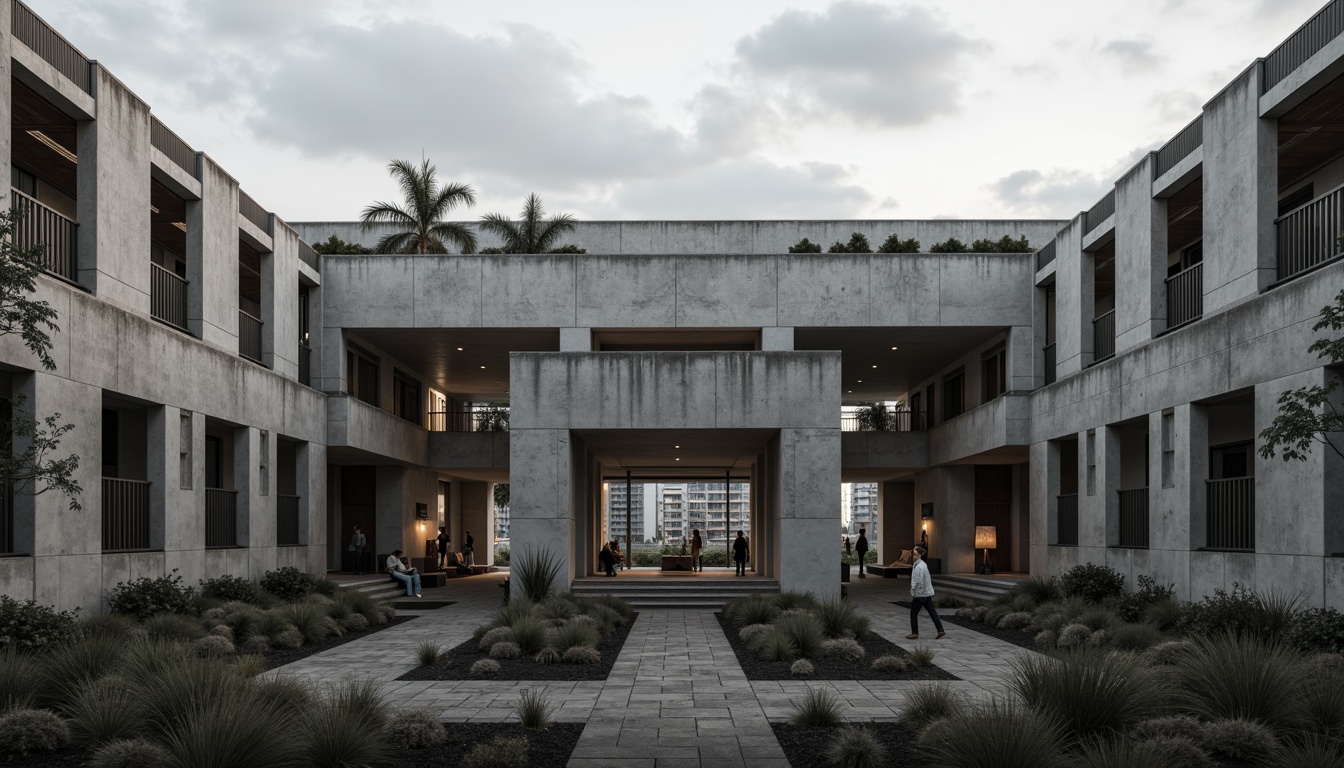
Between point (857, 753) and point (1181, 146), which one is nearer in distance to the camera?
point (857, 753)

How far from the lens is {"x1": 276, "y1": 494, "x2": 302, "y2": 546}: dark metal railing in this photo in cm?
2444

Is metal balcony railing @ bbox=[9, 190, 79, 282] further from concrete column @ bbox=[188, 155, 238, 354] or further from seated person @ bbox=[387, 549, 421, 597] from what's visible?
seated person @ bbox=[387, 549, 421, 597]

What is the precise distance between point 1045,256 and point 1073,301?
2507mm

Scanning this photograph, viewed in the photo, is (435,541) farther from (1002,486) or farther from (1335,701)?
(1335,701)

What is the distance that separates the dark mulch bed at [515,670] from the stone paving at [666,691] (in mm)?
208

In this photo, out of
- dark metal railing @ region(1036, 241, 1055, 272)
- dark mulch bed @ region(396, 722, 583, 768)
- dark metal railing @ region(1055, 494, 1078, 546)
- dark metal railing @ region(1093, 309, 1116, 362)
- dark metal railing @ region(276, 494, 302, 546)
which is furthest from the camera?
dark metal railing @ region(1036, 241, 1055, 272)

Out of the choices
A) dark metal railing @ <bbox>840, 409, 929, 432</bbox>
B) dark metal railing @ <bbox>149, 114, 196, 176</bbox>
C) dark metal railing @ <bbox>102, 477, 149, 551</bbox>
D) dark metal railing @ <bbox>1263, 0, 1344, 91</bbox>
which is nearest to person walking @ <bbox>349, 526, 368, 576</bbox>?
dark metal railing @ <bbox>102, 477, 149, 551</bbox>

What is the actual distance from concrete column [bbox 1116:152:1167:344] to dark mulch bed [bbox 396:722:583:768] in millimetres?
14650

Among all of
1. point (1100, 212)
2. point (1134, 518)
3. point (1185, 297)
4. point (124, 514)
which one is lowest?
point (1134, 518)

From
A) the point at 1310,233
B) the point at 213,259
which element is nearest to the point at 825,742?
the point at 1310,233

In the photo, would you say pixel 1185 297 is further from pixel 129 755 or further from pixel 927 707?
pixel 129 755

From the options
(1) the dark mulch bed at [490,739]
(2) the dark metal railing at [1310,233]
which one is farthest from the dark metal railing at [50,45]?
(2) the dark metal railing at [1310,233]

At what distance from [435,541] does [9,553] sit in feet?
70.5

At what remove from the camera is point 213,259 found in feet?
69.0
